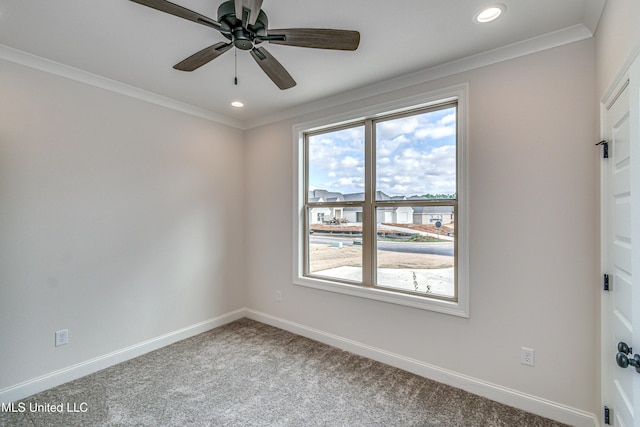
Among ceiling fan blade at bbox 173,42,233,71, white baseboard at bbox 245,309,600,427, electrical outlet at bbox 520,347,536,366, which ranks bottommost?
white baseboard at bbox 245,309,600,427

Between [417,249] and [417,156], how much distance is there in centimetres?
87

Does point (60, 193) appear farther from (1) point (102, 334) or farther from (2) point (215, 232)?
(2) point (215, 232)

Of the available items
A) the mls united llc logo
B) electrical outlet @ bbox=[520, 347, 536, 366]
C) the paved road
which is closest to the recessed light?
the paved road

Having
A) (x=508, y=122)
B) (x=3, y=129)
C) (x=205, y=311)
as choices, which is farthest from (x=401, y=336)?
(x=3, y=129)

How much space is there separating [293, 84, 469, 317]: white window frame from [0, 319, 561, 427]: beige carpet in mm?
640

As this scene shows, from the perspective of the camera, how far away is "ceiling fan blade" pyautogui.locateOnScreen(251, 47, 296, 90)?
171 cm

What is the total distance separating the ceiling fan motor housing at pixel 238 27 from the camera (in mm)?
1513

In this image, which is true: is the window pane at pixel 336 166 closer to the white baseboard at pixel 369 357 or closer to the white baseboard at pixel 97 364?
the white baseboard at pixel 369 357

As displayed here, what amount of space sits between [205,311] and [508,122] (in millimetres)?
3638

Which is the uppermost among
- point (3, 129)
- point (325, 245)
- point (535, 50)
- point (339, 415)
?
point (535, 50)

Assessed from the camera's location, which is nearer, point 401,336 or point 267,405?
point 267,405

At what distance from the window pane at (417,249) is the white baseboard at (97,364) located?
86.8 inches

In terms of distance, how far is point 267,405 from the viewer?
2.18m

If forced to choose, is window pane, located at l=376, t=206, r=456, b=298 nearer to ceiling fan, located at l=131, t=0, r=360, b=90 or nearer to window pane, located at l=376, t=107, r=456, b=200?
window pane, located at l=376, t=107, r=456, b=200
